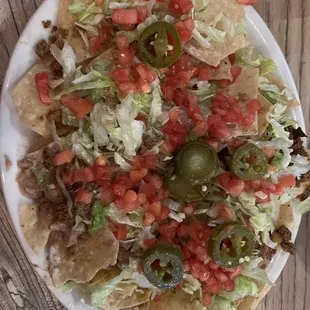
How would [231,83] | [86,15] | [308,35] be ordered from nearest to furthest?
[86,15] < [231,83] < [308,35]

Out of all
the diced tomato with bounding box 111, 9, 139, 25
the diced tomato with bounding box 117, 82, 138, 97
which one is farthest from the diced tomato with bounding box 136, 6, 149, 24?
the diced tomato with bounding box 117, 82, 138, 97

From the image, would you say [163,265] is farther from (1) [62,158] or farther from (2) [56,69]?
(2) [56,69]

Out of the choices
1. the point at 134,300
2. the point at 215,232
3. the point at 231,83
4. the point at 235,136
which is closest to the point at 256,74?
the point at 231,83

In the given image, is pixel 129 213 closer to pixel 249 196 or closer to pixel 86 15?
pixel 249 196

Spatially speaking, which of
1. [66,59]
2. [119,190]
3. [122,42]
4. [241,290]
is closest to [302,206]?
[241,290]

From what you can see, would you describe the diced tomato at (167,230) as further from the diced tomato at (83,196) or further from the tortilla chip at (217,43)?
the tortilla chip at (217,43)

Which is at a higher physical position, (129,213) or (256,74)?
(256,74)
